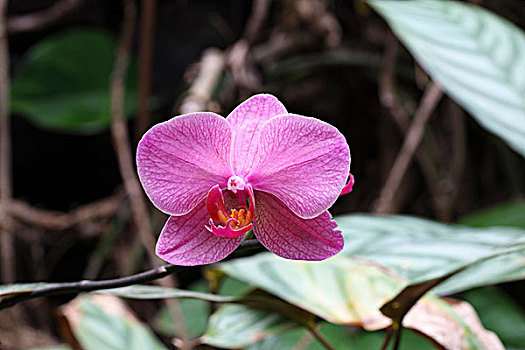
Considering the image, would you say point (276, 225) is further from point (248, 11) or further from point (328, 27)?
point (248, 11)

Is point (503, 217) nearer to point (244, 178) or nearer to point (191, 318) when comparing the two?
point (191, 318)

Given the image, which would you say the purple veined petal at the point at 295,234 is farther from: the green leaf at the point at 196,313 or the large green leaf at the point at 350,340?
the green leaf at the point at 196,313

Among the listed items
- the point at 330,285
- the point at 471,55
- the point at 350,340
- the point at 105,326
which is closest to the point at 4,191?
the point at 105,326

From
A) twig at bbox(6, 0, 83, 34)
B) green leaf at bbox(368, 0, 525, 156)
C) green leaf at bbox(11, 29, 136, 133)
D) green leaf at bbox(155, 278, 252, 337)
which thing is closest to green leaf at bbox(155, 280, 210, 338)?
green leaf at bbox(155, 278, 252, 337)

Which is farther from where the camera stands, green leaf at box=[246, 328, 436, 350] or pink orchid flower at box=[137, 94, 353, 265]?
green leaf at box=[246, 328, 436, 350]

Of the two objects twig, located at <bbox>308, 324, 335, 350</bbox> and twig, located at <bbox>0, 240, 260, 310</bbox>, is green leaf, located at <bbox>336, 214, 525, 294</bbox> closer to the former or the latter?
twig, located at <bbox>308, 324, 335, 350</bbox>
